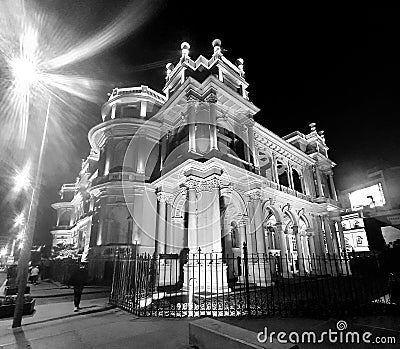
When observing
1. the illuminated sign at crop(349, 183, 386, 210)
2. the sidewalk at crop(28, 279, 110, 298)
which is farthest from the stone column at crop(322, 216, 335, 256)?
the sidewalk at crop(28, 279, 110, 298)

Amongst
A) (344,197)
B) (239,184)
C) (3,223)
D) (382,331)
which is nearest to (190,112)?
(239,184)

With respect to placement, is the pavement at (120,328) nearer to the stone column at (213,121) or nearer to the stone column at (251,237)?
the stone column at (251,237)

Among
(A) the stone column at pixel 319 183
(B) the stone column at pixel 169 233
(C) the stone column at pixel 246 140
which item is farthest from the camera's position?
(A) the stone column at pixel 319 183

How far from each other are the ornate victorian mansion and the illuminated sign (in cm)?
1756

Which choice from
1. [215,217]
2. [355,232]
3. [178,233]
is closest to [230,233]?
[178,233]

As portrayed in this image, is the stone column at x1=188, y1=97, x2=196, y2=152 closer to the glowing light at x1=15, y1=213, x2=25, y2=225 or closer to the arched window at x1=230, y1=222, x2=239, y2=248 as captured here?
the arched window at x1=230, y1=222, x2=239, y2=248

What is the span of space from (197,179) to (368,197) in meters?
39.4

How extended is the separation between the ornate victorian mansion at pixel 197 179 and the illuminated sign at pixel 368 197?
17.6 m

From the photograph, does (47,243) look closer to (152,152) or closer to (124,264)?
(152,152)

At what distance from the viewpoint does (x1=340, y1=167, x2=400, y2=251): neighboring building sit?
101ft

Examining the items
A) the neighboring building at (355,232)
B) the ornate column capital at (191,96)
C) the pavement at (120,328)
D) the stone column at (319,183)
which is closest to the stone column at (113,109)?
the ornate column capital at (191,96)

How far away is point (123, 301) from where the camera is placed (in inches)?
300

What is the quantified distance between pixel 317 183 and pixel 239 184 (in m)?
15.1

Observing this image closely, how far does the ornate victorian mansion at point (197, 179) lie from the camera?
14141 mm
